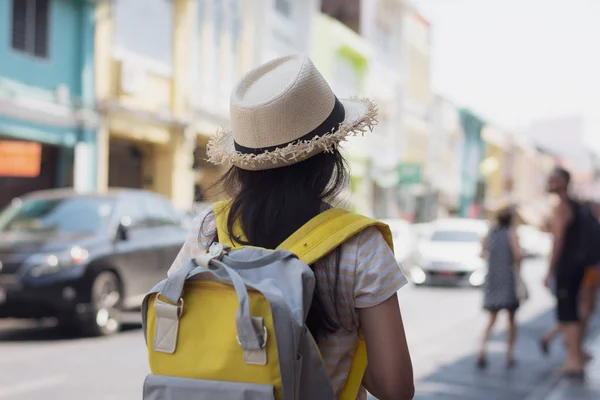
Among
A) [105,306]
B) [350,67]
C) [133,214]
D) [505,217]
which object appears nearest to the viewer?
[505,217]

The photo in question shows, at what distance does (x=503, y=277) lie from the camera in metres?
9.25

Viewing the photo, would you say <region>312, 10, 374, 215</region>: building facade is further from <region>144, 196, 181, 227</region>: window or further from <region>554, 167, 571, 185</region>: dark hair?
<region>554, 167, 571, 185</region>: dark hair

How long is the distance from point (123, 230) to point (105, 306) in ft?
3.44

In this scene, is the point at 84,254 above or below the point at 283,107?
below

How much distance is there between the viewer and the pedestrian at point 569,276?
8.07 m

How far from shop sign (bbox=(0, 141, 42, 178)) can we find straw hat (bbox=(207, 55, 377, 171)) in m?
16.3

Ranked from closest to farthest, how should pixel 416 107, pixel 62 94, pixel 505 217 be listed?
pixel 505 217
pixel 62 94
pixel 416 107

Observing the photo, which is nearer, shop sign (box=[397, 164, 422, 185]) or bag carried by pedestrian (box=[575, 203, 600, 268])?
bag carried by pedestrian (box=[575, 203, 600, 268])

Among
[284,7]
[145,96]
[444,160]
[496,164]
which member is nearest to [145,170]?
[145,96]

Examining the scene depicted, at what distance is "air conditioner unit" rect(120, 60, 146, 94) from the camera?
2070 centimetres

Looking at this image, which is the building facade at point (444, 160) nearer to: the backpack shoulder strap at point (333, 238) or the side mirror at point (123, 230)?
the side mirror at point (123, 230)

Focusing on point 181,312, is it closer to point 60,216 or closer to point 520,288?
point 520,288

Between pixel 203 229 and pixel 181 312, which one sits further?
pixel 203 229

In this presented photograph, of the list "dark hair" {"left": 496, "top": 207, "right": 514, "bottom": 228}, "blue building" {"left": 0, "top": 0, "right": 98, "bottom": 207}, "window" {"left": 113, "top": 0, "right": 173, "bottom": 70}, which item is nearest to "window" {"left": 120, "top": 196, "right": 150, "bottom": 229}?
"dark hair" {"left": 496, "top": 207, "right": 514, "bottom": 228}
